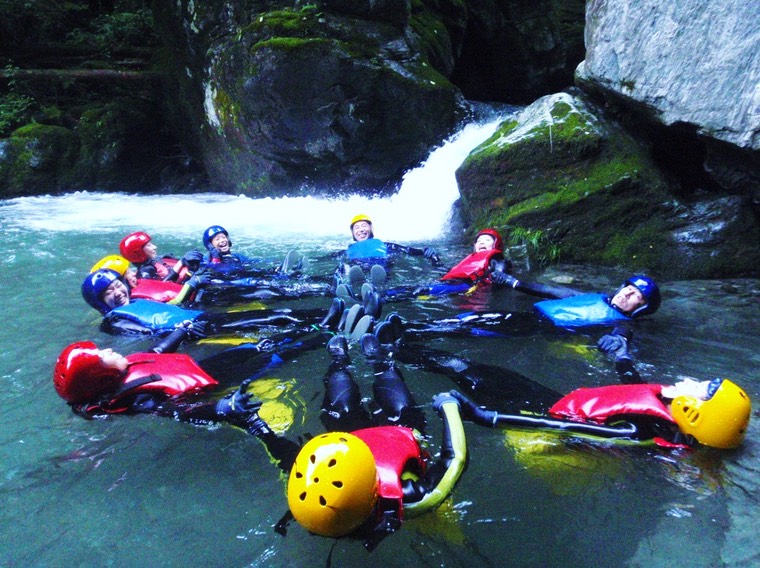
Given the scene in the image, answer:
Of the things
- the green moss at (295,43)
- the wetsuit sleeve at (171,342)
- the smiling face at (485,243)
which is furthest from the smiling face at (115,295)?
the green moss at (295,43)

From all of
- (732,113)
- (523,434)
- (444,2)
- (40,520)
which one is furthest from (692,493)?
(444,2)

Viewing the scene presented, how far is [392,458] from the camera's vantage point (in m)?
2.49

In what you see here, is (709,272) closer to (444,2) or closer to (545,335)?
(545,335)

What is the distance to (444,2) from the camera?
→ 44.7 ft

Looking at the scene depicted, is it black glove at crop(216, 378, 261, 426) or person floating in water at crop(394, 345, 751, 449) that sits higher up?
person floating in water at crop(394, 345, 751, 449)

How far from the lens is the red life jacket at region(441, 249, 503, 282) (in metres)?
6.14

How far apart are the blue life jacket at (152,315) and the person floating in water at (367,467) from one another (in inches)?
88.1

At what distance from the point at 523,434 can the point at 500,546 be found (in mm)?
933

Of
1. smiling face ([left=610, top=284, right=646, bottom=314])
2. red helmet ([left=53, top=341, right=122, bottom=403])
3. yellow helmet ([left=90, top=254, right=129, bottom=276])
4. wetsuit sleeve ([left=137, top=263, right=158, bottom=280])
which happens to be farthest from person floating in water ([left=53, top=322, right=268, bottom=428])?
smiling face ([left=610, top=284, right=646, bottom=314])

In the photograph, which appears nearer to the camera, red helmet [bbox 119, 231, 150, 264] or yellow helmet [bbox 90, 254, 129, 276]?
yellow helmet [bbox 90, 254, 129, 276]

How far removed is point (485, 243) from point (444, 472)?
422 centimetres

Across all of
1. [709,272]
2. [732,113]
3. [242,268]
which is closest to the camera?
[732,113]

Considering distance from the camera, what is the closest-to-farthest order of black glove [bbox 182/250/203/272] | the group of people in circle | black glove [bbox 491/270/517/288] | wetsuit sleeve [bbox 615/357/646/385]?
the group of people in circle
wetsuit sleeve [bbox 615/357/646/385]
black glove [bbox 491/270/517/288]
black glove [bbox 182/250/203/272]

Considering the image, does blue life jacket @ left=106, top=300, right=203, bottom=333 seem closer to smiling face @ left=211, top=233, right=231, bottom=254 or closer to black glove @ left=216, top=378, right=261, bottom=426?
black glove @ left=216, top=378, right=261, bottom=426
